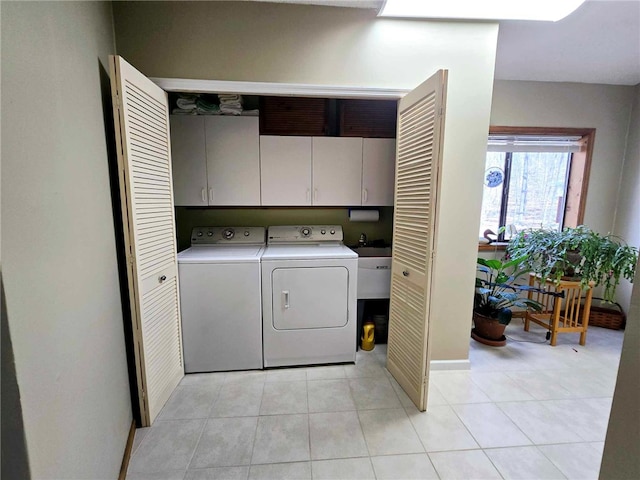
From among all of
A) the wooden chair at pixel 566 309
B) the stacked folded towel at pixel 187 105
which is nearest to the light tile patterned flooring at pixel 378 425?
the wooden chair at pixel 566 309

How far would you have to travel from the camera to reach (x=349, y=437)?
158 centimetres

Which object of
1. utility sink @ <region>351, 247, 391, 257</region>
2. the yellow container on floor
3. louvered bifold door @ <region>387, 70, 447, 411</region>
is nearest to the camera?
louvered bifold door @ <region>387, 70, 447, 411</region>

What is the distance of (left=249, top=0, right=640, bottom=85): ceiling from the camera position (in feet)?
6.23

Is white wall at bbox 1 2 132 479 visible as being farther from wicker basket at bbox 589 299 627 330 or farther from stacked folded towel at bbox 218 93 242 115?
wicker basket at bbox 589 299 627 330

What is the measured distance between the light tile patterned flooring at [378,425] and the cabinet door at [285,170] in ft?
4.77

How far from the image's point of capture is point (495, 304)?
8.59 ft

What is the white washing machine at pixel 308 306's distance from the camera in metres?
2.10

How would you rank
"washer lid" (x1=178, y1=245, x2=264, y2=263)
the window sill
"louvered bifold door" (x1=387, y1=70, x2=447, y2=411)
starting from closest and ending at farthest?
"louvered bifold door" (x1=387, y1=70, x2=447, y2=411)
"washer lid" (x1=178, y1=245, x2=264, y2=263)
the window sill

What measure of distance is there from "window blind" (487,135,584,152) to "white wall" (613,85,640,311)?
1.55 ft

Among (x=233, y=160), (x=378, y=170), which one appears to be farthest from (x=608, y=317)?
(x=233, y=160)

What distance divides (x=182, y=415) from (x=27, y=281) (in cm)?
142

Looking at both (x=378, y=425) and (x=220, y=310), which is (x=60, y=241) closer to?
A: (x=220, y=310)

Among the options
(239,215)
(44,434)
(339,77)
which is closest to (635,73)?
(339,77)

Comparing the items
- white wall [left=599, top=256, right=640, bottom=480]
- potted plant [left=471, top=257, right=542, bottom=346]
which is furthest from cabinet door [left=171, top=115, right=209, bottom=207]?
potted plant [left=471, top=257, right=542, bottom=346]
